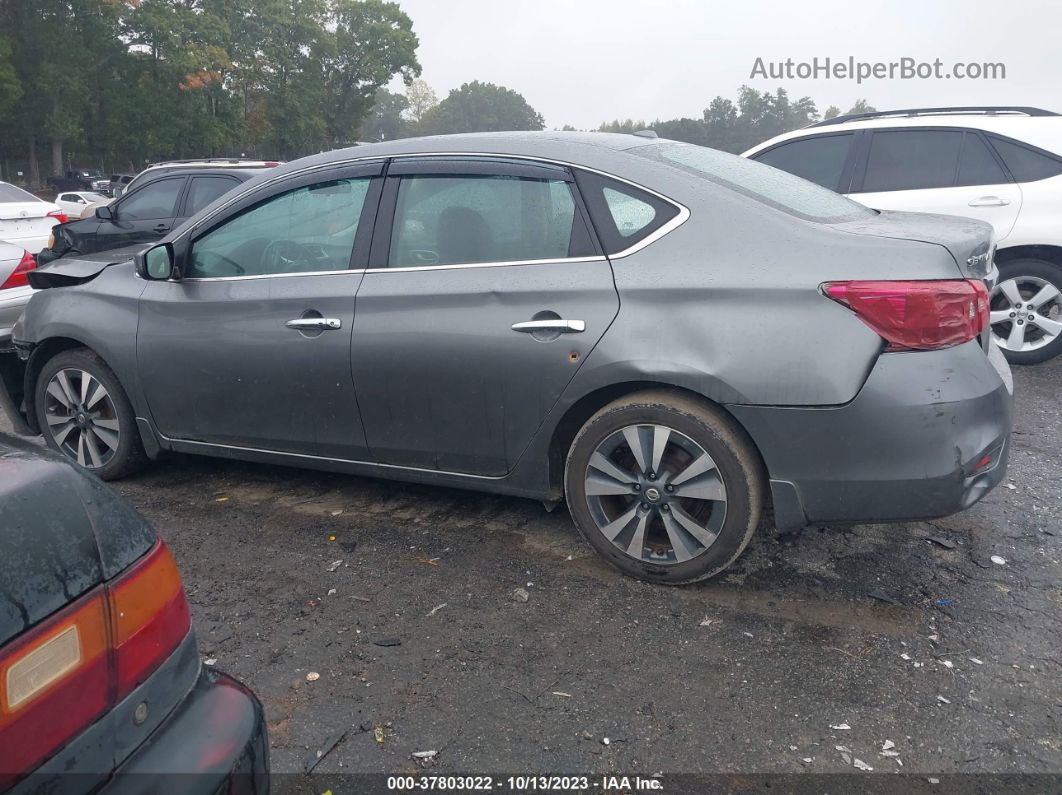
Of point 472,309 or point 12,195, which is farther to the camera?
point 12,195

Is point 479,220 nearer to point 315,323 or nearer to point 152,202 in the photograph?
point 315,323

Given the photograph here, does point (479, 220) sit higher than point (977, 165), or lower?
lower

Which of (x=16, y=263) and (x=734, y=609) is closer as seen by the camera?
(x=734, y=609)

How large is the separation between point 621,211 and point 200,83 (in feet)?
181

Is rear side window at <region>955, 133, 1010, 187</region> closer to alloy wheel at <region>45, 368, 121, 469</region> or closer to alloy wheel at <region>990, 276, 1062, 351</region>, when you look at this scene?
alloy wheel at <region>990, 276, 1062, 351</region>

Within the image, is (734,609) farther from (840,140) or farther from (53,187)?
(53,187)

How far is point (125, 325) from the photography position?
13.7 feet

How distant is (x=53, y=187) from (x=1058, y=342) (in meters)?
46.9

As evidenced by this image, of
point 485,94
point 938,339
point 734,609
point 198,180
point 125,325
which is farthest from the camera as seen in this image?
point 485,94

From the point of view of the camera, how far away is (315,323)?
3650 millimetres

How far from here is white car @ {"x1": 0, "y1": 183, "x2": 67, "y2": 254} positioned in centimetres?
1079

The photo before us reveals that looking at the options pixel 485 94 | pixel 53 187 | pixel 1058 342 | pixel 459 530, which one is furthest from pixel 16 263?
pixel 485 94

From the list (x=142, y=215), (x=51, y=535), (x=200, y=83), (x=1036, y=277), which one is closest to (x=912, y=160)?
(x=1036, y=277)

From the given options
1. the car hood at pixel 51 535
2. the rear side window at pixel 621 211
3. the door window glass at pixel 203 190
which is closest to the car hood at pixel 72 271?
the rear side window at pixel 621 211
